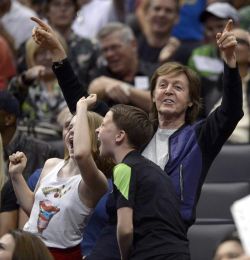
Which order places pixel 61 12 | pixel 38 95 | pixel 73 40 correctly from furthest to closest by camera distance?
pixel 61 12
pixel 73 40
pixel 38 95

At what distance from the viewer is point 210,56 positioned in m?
8.81

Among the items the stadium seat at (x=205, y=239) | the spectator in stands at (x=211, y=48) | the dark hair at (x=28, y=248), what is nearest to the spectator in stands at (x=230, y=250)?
the dark hair at (x=28, y=248)

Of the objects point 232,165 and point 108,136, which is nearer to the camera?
point 108,136

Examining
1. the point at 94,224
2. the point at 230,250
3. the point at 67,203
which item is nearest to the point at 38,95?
the point at 94,224

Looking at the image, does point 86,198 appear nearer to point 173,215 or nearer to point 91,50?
point 173,215

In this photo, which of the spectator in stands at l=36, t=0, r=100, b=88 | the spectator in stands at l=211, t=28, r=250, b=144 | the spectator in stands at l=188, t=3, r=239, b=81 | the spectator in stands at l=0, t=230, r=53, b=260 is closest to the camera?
the spectator in stands at l=0, t=230, r=53, b=260

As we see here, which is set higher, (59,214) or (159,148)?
(159,148)

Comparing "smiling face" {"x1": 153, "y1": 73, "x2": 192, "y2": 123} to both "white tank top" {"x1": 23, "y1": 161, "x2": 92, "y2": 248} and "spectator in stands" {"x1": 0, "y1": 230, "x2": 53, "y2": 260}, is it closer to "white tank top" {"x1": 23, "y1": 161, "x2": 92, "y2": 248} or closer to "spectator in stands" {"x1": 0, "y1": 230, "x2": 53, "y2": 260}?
"white tank top" {"x1": 23, "y1": 161, "x2": 92, "y2": 248}

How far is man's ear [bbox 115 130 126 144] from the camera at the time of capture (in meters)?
5.55

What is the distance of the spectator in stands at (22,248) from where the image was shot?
4594 mm

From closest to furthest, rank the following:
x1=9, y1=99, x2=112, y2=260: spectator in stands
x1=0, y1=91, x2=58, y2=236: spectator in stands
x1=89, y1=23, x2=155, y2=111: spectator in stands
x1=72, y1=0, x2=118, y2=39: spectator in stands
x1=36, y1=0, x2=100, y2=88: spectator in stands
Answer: x1=9, y1=99, x2=112, y2=260: spectator in stands, x1=0, y1=91, x2=58, y2=236: spectator in stands, x1=89, y1=23, x2=155, y2=111: spectator in stands, x1=36, y1=0, x2=100, y2=88: spectator in stands, x1=72, y1=0, x2=118, y2=39: spectator in stands

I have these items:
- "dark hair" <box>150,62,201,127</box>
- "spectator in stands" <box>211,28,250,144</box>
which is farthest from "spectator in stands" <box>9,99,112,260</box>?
"spectator in stands" <box>211,28,250,144</box>

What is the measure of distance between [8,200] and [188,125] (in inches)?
51.1

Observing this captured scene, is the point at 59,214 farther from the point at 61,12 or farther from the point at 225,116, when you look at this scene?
the point at 61,12
